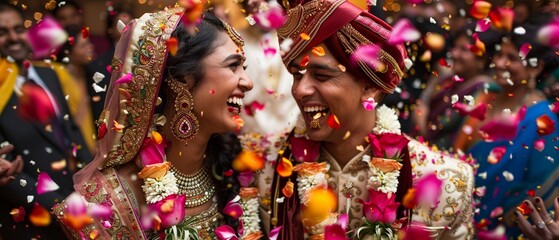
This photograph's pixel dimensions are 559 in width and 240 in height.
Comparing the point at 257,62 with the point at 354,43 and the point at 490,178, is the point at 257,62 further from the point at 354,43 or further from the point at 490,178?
the point at 490,178

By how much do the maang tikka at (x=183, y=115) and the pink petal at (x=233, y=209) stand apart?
1.42 ft

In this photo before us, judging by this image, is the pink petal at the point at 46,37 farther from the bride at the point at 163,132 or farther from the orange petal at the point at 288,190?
the orange petal at the point at 288,190

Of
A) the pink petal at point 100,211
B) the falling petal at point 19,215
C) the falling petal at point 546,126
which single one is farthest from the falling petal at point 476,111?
the falling petal at point 19,215

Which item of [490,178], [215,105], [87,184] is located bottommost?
[490,178]

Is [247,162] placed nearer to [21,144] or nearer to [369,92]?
[369,92]

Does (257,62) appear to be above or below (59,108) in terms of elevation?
above

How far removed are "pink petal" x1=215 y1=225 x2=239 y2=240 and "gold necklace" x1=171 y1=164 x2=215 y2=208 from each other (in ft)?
0.60

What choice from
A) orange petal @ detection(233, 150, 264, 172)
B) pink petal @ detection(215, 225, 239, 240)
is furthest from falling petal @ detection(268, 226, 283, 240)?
orange petal @ detection(233, 150, 264, 172)

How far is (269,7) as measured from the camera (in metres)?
3.92

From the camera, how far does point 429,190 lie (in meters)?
3.69

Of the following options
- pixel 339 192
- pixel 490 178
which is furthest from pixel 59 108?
pixel 490 178

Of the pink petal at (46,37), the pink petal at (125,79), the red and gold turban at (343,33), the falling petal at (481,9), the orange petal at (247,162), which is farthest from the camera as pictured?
the orange petal at (247,162)

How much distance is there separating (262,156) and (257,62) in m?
0.95

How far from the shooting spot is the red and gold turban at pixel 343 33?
355 cm
